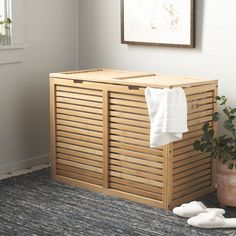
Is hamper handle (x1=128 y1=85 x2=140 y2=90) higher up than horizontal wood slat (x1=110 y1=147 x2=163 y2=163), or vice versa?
hamper handle (x1=128 y1=85 x2=140 y2=90)

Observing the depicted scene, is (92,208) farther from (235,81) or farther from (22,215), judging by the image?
(235,81)

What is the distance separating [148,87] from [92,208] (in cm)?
79

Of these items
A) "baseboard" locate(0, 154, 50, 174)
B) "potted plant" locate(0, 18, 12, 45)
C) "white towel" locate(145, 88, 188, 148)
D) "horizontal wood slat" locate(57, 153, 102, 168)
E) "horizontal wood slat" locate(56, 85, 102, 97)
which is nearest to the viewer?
"white towel" locate(145, 88, 188, 148)

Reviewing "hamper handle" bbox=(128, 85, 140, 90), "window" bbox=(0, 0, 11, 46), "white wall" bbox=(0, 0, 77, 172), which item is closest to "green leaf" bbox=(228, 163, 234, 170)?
"hamper handle" bbox=(128, 85, 140, 90)

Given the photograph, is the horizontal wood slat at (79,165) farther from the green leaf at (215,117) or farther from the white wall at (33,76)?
the green leaf at (215,117)

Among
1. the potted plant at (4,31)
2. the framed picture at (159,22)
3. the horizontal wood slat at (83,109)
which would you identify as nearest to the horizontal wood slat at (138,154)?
the horizontal wood slat at (83,109)

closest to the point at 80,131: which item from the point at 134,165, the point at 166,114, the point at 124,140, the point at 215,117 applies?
the point at 124,140

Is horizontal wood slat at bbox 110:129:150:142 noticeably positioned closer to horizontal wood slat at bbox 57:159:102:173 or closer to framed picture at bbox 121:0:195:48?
horizontal wood slat at bbox 57:159:102:173

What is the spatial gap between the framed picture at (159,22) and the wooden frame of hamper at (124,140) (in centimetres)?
30

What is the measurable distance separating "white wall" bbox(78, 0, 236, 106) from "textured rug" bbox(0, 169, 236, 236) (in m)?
0.84

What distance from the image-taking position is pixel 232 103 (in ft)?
12.4

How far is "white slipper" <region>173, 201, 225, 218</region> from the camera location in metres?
3.33

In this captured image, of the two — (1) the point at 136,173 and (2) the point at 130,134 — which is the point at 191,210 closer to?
(1) the point at 136,173

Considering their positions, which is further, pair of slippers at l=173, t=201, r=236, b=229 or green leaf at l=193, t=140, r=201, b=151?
green leaf at l=193, t=140, r=201, b=151
